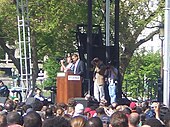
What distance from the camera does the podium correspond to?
1775 centimetres

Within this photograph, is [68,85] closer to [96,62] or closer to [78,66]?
[78,66]

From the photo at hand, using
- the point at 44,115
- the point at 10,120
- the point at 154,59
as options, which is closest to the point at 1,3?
the point at 44,115

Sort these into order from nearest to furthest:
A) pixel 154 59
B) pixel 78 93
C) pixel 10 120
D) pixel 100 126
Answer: pixel 100 126 → pixel 10 120 → pixel 78 93 → pixel 154 59

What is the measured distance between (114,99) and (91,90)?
904mm

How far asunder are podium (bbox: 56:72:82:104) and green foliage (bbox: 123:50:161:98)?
6.81 meters

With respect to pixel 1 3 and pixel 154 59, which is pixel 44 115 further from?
pixel 154 59

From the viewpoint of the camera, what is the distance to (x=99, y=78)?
729 inches

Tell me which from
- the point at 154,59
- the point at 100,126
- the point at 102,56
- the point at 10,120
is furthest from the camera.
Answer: the point at 154,59

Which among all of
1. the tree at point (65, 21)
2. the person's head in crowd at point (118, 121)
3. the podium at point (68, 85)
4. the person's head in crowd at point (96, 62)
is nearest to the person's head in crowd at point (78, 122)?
the person's head in crowd at point (118, 121)

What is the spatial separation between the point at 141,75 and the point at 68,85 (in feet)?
99.5

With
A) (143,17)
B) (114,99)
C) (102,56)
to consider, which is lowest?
(114,99)

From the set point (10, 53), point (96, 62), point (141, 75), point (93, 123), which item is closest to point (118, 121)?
point (93, 123)

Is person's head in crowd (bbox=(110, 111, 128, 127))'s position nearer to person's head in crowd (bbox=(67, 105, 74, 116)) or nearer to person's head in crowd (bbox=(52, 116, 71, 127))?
person's head in crowd (bbox=(52, 116, 71, 127))

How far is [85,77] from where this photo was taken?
19.1m
